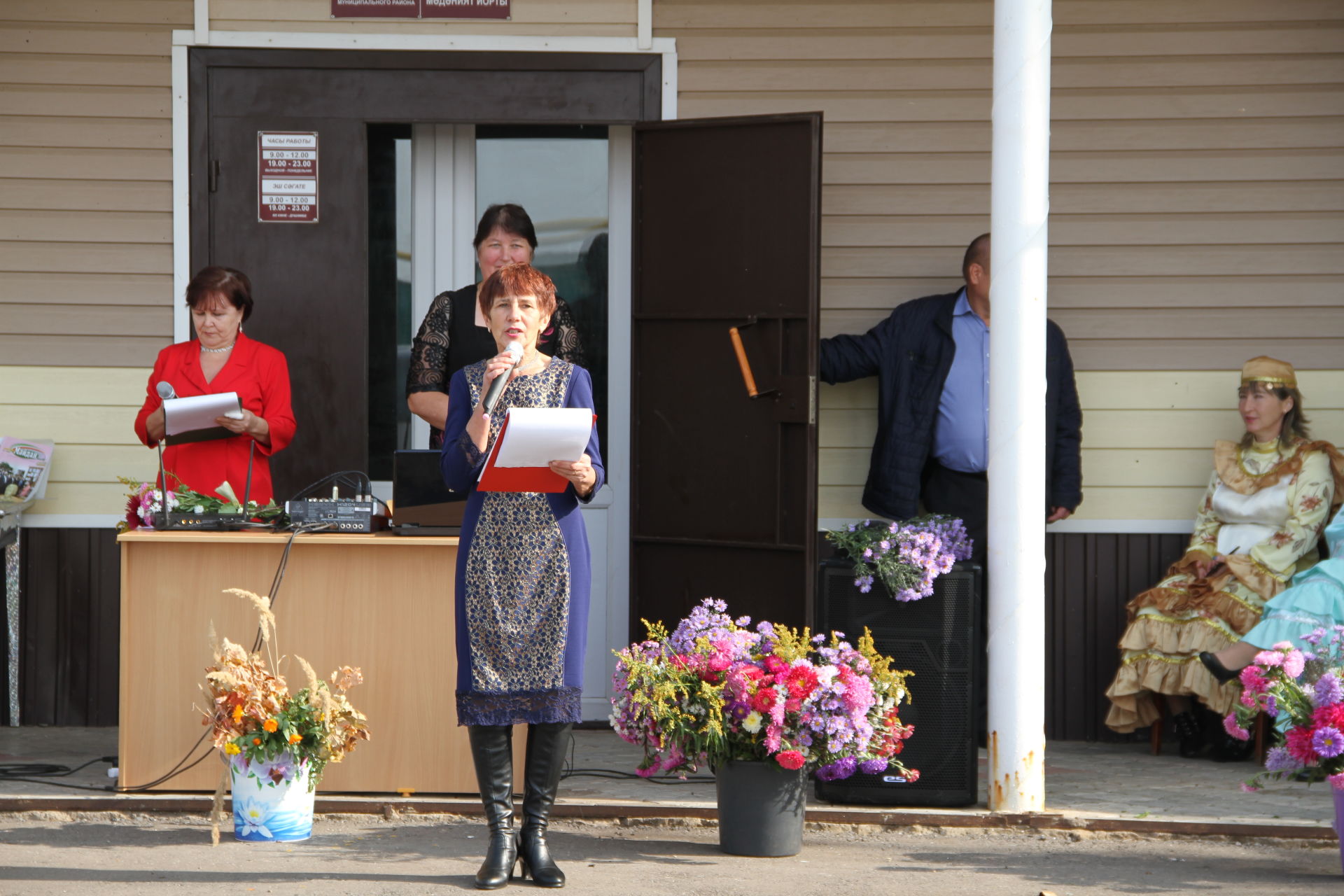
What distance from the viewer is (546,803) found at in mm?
3783

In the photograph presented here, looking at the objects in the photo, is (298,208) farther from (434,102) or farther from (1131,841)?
(1131,841)

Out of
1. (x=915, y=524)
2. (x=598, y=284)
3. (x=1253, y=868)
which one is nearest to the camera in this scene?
(x=1253, y=868)

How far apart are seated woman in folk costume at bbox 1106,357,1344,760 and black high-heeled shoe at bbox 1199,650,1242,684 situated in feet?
0.53

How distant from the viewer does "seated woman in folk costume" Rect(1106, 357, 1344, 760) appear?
5320 millimetres

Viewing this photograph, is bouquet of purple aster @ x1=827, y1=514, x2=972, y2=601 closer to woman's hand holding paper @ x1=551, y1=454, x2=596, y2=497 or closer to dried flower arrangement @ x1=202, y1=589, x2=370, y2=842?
woman's hand holding paper @ x1=551, y1=454, x2=596, y2=497

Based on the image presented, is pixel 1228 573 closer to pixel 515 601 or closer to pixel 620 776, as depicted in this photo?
pixel 620 776

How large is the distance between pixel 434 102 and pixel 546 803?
9.58 feet

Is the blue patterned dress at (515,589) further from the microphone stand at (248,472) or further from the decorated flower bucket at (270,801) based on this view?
the microphone stand at (248,472)

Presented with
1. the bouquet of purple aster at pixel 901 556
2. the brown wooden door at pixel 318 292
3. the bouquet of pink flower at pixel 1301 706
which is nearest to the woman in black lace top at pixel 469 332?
the brown wooden door at pixel 318 292

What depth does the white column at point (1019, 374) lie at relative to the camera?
14.0 feet

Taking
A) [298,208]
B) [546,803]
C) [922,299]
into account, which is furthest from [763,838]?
[298,208]

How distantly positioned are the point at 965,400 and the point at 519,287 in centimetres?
235

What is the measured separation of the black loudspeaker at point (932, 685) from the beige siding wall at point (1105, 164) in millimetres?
1217

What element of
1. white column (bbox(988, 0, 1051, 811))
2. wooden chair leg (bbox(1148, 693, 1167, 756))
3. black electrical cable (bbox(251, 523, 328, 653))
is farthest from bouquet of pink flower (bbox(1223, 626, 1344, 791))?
black electrical cable (bbox(251, 523, 328, 653))
